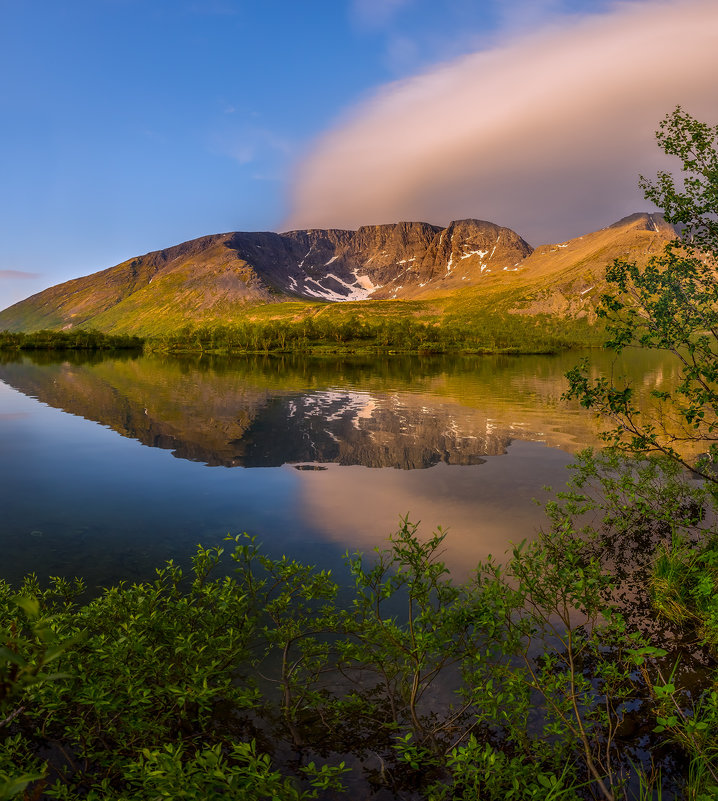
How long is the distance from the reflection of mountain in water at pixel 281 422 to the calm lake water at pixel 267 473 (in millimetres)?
296

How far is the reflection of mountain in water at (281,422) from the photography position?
135ft

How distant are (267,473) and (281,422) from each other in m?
21.3

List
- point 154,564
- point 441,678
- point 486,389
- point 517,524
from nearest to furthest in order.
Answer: point 441,678
point 154,564
point 517,524
point 486,389

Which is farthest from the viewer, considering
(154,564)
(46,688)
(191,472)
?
(191,472)

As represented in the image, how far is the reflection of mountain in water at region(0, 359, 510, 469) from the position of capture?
41.1 metres

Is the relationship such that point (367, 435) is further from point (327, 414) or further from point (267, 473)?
→ point (267, 473)

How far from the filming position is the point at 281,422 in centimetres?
5619

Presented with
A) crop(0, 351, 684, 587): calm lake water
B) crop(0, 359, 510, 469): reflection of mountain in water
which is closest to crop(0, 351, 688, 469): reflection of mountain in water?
crop(0, 359, 510, 469): reflection of mountain in water

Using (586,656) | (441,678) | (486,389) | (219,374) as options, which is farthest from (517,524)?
(219,374)

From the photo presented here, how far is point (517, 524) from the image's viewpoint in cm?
2466

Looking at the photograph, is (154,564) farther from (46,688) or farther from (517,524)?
(517,524)

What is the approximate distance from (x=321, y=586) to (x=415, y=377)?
104 m

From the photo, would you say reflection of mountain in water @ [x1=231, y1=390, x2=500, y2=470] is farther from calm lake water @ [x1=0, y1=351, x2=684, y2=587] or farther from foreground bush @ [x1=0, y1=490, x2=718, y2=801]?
foreground bush @ [x1=0, y1=490, x2=718, y2=801]

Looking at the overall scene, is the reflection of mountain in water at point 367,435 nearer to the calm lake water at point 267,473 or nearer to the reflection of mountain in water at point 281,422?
the reflection of mountain in water at point 281,422
